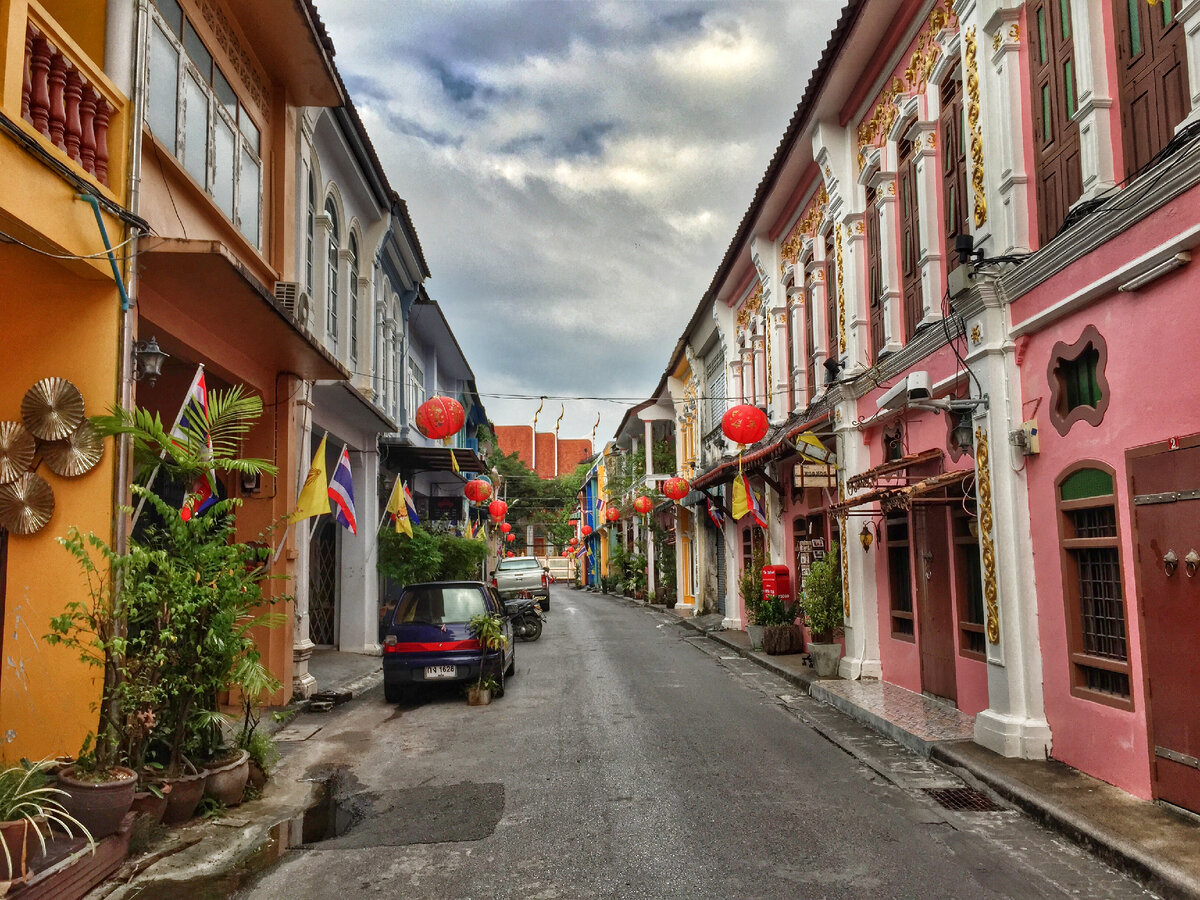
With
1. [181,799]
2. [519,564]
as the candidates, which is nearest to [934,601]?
[181,799]

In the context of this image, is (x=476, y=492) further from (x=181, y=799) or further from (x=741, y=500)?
(x=181, y=799)

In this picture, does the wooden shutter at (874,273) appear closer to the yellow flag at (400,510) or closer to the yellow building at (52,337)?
the yellow flag at (400,510)

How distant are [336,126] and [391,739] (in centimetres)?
940

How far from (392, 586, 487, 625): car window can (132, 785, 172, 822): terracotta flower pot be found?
6.10m

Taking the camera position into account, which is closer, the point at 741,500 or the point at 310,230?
the point at 310,230

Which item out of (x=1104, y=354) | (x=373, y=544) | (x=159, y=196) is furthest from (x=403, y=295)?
(x=1104, y=354)

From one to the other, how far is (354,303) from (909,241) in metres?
10.2

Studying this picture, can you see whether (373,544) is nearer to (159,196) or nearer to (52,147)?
(159,196)

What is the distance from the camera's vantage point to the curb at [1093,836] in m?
5.05

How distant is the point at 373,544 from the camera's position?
17531mm

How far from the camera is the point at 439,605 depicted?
1259 cm

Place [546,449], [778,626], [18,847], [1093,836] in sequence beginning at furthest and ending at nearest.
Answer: [546,449] < [778,626] < [1093,836] < [18,847]

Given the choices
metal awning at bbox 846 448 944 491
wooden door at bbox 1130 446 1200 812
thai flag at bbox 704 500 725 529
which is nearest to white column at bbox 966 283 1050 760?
→ wooden door at bbox 1130 446 1200 812

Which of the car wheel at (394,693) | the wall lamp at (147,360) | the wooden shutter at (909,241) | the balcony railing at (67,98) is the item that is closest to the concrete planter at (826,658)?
the wooden shutter at (909,241)
